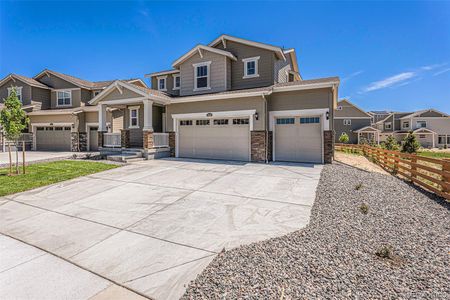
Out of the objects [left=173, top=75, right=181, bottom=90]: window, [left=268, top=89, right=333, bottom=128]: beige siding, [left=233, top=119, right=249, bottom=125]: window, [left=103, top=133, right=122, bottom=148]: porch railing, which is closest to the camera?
[left=268, top=89, right=333, bottom=128]: beige siding

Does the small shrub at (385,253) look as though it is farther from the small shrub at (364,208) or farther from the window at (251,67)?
the window at (251,67)

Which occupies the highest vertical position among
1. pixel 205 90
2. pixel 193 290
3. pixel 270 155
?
pixel 205 90

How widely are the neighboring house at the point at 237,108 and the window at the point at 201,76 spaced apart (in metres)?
0.07

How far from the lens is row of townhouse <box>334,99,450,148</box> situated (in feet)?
114

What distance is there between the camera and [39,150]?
68.4ft

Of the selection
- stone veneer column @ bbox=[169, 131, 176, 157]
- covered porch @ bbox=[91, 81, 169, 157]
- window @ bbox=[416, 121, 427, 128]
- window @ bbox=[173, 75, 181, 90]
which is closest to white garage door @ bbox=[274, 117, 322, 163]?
stone veneer column @ bbox=[169, 131, 176, 157]

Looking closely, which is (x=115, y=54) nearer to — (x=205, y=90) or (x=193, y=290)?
(x=205, y=90)

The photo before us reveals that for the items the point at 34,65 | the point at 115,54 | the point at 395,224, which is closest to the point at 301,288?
the point at 395,224

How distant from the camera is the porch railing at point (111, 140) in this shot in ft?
50.6

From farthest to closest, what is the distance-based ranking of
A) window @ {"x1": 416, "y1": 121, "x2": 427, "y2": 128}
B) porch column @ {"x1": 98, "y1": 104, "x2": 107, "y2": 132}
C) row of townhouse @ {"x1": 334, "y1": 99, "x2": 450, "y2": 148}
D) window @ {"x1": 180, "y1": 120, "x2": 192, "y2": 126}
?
window @ {"x1": 416, "y1": 121, "x2": 427, "y2": 128} < row of townhouse @ {"x1": 334, "y1": 99, "x2": 450, "y2": 148} < porch column @ {"x1": 98, "y1": 104, "x2": 107, "y2": 132} < window @ {"x1": 180, "y1": 120, "x2": 192, "y2": 126}

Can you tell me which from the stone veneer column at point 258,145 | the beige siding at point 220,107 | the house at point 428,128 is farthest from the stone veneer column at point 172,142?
the house at point 428,128

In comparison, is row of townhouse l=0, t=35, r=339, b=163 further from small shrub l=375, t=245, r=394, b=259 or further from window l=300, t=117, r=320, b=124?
small shrub l=375, t=245, r=394, b=259

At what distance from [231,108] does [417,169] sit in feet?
32.6

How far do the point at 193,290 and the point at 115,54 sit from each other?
19107mm
